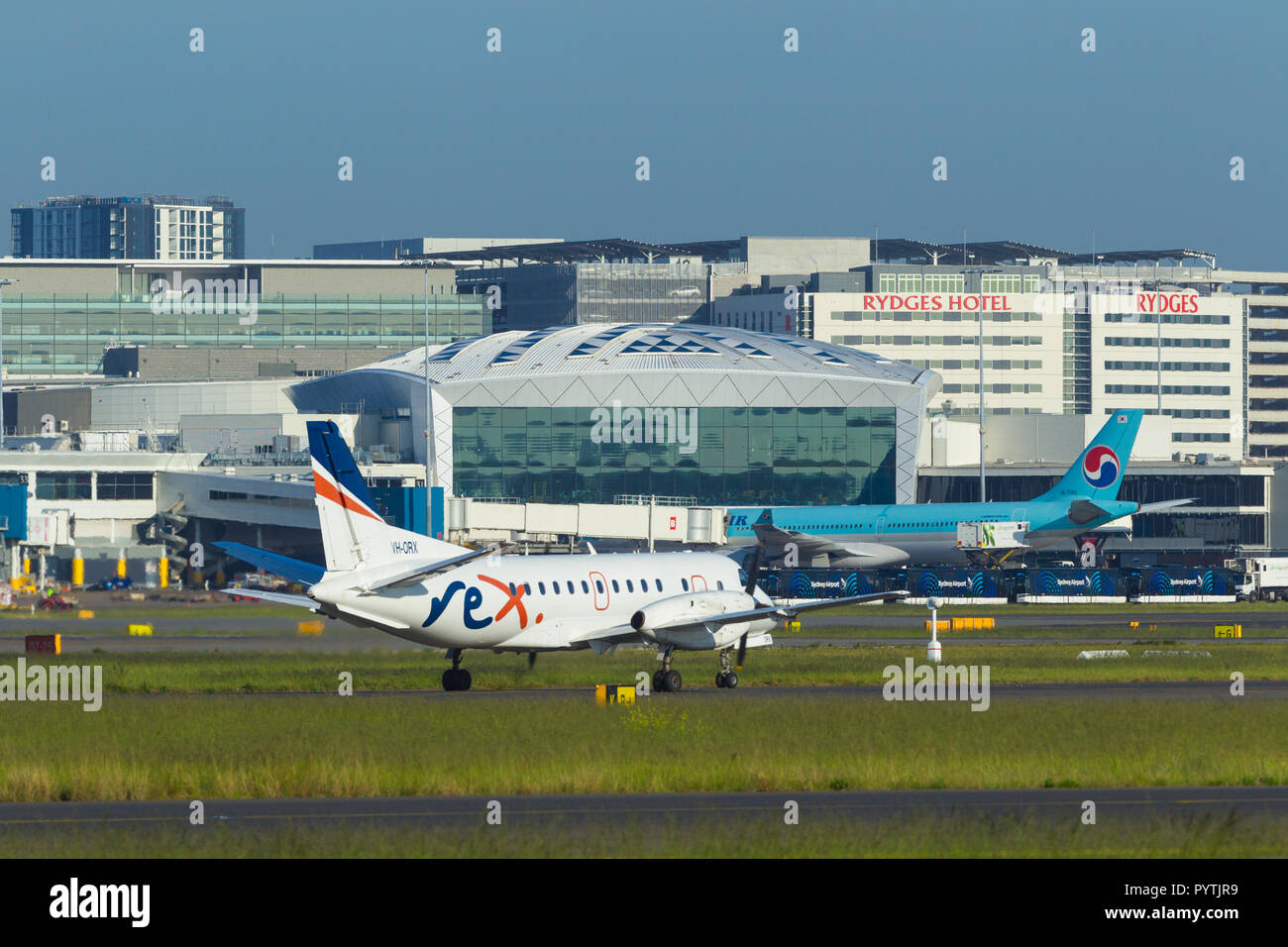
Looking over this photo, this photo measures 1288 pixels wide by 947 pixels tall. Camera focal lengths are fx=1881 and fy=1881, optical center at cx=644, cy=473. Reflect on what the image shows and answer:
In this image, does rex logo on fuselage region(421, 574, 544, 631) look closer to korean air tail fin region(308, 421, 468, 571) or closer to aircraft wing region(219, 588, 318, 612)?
korean air tail fin region(308, 421, 468, 571)

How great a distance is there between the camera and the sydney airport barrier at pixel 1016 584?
106438 millimetres

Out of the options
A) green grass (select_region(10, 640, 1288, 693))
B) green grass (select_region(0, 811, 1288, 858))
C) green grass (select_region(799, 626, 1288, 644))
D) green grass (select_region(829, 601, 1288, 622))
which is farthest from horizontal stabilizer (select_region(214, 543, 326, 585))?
green grass (select_region(829, 601, 1288, 622))

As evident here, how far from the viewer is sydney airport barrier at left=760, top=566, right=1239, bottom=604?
349 feet

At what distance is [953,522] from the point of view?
401 ft

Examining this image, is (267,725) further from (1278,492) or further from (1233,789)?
(1278,492)

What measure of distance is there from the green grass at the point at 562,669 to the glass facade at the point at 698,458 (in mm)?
87706

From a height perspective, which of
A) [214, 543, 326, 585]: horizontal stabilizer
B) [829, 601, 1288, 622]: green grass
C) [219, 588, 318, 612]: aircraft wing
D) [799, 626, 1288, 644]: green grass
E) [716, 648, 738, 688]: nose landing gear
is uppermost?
[214, 543, 326, 585]: horizontal stabilizer

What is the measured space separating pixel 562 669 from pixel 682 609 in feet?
23.3

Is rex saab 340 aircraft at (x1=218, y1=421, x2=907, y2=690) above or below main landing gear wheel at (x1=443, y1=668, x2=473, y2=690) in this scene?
above

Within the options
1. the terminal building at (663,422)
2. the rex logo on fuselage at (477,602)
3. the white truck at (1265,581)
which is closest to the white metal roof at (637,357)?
the terminal building at (663,422)

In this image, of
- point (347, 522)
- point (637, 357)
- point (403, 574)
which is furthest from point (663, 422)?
point (403, 574)

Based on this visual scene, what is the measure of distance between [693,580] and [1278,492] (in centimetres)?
12861

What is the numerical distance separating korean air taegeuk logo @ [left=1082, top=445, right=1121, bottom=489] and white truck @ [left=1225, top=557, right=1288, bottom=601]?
425 inches
